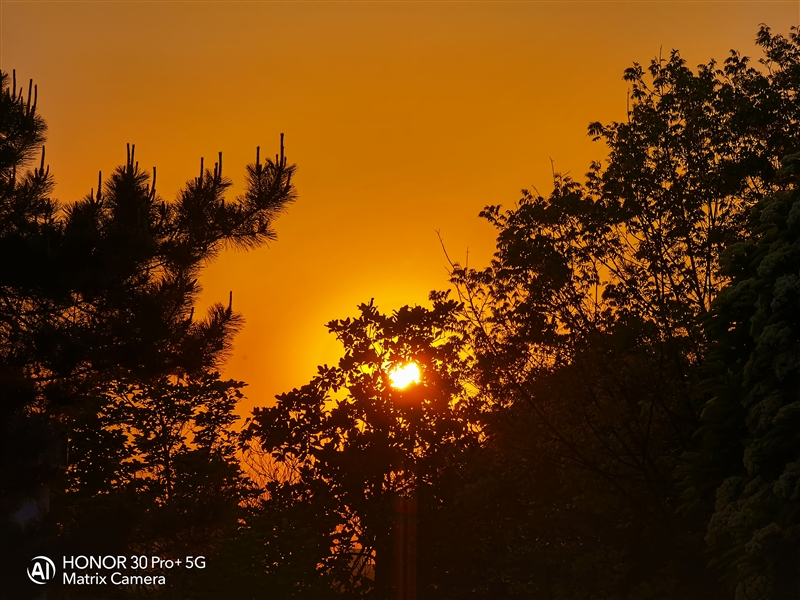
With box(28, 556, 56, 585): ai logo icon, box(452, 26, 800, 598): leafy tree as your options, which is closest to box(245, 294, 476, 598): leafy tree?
box(452, 26, 800, 598): leafy tree

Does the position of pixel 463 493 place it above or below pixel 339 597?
above

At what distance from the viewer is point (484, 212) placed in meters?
19.6

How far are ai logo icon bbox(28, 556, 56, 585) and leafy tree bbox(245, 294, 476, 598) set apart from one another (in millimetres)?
10367

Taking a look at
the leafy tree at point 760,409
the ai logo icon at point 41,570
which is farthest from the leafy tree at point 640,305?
the ai logo icon at point 41,570

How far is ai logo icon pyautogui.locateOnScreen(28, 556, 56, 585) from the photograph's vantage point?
12500mm

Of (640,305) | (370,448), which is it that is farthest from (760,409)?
(370,448)

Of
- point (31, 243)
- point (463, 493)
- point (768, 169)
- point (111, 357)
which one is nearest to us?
point (31, 243)

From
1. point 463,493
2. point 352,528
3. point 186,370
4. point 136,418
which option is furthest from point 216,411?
point 186,370

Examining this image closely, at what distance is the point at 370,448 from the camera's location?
23.4 meters

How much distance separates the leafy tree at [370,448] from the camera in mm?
23125

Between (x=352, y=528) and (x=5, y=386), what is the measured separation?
1251 centimetres

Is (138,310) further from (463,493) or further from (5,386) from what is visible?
(463,493)

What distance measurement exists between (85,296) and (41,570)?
11.9ft

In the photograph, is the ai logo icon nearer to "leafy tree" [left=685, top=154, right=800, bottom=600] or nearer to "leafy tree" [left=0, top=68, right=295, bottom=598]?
"leafy tree" [left=0, top=68, right=295, bottom=598]
